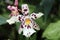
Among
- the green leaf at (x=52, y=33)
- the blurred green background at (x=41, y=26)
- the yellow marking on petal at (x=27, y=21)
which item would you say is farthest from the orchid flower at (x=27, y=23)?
the green leaf at (x=52, y=33)

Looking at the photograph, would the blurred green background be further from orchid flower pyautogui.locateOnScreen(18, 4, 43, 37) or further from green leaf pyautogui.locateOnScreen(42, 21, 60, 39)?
orchid flower pyautogui.locateOnScreen(18, 4, 43, 37)

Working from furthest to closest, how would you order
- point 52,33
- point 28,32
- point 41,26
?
point 41,26
point 52,33
point 28,32

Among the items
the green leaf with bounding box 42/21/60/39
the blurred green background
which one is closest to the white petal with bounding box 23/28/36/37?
the blurred green background

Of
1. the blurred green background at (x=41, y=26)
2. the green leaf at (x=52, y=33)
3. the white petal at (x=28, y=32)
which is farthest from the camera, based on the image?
the green leaf at (x=52, y=33)

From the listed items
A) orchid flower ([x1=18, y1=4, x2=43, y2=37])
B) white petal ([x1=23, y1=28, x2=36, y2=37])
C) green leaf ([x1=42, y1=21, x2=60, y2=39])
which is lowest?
white petal ([x1=23, y1=28, x2=36, y2=37])

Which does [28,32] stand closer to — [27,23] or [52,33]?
[27,23]

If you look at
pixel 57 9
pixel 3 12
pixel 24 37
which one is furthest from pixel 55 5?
pixel 24 37

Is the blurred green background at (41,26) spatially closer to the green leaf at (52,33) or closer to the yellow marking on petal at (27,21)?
the green leaf at (52,33)

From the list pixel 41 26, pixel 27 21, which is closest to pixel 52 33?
pixel 41 26

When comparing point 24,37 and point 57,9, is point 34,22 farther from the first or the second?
point 57,9

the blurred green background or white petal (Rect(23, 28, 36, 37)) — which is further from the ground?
the blurred green background

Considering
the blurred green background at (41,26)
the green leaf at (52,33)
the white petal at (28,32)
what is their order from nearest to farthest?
1. the white petal at (28,32)
2. the blurred green background at (41,26)
3. the green leaf at (52,33)

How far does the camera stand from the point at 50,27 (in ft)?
7.73

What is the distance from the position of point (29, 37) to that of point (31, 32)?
0.10 metres
